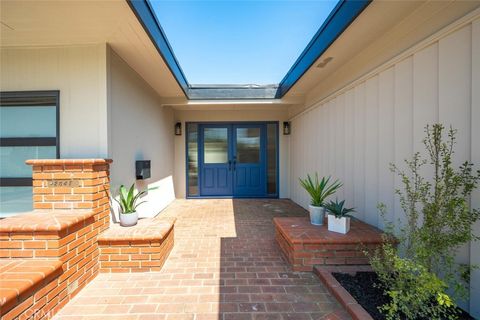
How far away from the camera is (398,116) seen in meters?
2.18

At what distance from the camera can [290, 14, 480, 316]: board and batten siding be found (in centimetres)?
155

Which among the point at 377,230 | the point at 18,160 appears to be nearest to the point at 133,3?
the point at 18,160

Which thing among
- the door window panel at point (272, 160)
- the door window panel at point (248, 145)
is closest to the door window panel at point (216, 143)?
the door window panel at point (248, 145)

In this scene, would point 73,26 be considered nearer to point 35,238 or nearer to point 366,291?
point 35,238

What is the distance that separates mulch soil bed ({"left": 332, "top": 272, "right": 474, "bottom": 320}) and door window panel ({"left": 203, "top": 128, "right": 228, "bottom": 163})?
4.42 metres

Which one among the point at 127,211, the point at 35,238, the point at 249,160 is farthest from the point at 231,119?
the point at 35,238

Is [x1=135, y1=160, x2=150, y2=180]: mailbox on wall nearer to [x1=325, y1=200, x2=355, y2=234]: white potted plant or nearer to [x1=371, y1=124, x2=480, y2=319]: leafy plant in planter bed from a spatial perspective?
[x1=325, y1=200, x2=355, y2=234]: white potted plant

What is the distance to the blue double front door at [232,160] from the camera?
19.7 ft

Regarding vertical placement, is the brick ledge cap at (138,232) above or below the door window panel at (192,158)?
below

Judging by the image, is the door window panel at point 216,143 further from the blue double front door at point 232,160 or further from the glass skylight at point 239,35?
the glass skylight at point 239,35

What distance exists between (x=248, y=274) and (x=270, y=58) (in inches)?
175

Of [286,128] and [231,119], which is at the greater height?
[231,119]

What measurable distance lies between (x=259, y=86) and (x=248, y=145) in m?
1.79

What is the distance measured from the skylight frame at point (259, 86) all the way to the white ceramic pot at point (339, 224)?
6.54 feet
